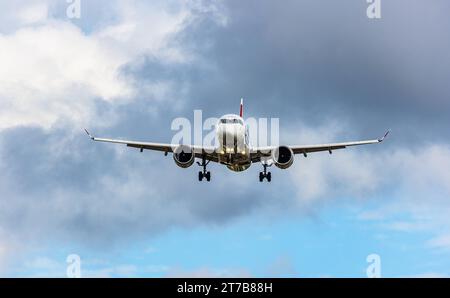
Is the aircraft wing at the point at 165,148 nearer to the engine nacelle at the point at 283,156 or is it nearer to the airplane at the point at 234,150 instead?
the airplane at the point at 234,150

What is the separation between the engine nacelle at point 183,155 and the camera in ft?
308

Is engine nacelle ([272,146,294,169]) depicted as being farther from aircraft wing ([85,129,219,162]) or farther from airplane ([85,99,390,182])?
aircraft wing ([85,129,219,162])

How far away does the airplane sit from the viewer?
89000 millimetres

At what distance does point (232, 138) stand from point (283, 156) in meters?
8.23

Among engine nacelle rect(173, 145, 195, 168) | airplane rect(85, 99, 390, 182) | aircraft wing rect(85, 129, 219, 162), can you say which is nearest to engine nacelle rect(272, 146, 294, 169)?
airplane rect(85, 99, 390, 182)

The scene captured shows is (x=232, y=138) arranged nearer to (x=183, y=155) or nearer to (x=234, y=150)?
(x=234, y=150)

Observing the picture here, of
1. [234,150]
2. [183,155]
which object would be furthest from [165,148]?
[234,150]

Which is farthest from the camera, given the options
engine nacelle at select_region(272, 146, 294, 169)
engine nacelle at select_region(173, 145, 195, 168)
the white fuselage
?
engine nacelle at select_region(272, 146, 294, 169)

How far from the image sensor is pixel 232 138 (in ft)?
291

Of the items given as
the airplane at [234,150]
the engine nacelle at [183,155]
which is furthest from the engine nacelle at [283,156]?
the engine nacelle at [183,155]

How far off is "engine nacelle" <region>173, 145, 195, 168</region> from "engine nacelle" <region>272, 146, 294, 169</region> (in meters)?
8.03
